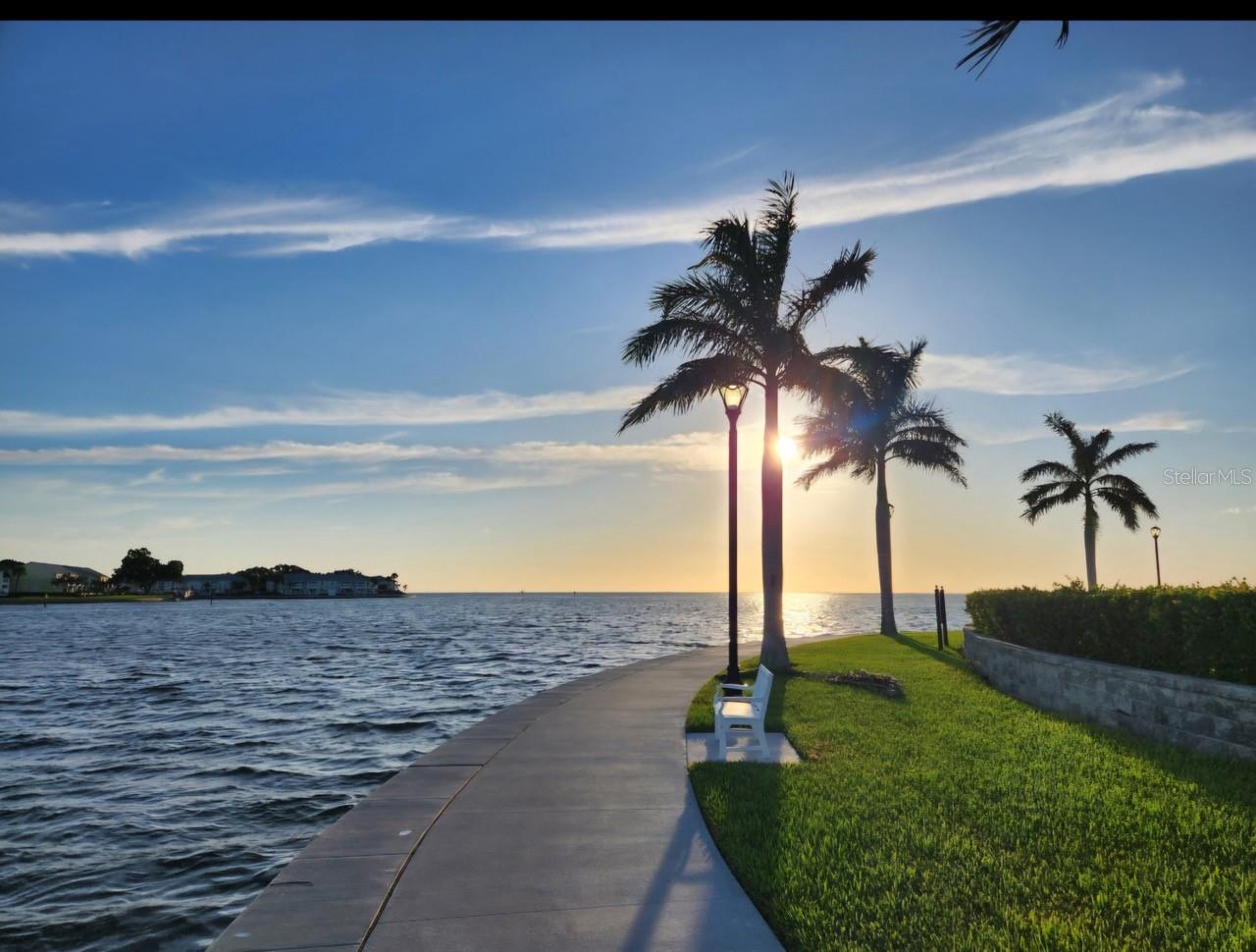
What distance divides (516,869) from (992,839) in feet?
12.5

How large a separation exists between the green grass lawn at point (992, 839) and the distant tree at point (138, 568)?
217 m

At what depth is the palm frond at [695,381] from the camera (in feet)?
62.4

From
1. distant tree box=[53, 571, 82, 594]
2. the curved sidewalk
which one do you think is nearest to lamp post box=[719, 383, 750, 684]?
the curved sidewalk

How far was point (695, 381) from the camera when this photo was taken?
62.4 feet

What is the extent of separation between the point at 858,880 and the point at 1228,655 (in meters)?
6.47

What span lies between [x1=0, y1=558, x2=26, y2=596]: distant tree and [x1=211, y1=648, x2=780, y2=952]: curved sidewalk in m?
217

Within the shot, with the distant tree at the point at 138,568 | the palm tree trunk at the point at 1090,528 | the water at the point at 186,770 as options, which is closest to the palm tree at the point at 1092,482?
the palm tree trunk at the point at 1090,528

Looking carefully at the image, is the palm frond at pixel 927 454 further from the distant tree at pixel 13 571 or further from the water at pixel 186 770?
the distant tree at pixel 13 571

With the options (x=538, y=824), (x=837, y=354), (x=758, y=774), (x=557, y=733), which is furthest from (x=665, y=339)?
(x=538, y=824)

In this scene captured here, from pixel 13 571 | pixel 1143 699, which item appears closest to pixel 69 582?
pixel 13 571

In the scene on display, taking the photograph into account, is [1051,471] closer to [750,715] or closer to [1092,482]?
[1092,482]

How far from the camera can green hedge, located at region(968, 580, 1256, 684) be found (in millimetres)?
9320

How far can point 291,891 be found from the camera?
5.65 metres

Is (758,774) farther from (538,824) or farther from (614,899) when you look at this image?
(614,899)
